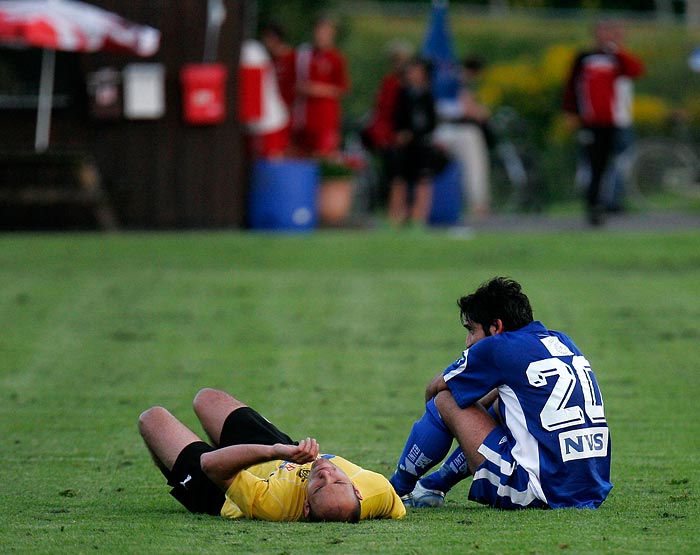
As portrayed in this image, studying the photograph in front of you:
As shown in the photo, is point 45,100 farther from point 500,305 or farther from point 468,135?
point 500,305

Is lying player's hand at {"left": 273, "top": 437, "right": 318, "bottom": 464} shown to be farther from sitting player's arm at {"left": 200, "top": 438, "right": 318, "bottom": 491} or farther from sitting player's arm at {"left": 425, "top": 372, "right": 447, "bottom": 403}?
sitting player's arm at {"left": 425, "top": 372, "right": 447, "bottom": 403}

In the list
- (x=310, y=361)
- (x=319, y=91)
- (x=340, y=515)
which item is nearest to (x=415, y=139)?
(x=319, y=91)

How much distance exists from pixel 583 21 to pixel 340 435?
25.7m

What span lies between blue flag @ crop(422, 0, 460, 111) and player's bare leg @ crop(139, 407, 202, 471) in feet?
49.7

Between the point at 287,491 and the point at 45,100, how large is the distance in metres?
14.3

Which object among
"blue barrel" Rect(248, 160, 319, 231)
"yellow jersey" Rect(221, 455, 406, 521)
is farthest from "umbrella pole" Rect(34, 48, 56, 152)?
"yellow jersey" Rect(221, 455, 406, 521)

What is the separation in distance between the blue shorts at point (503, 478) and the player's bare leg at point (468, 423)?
0.03 m

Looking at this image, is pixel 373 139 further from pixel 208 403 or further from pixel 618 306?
pixel 208 403

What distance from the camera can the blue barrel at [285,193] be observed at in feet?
63.2

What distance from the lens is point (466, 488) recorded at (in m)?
6.96

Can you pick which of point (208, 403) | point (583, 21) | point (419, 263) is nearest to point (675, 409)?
point (208, 403)

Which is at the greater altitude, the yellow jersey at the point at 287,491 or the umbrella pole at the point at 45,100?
the umbrella pole at the point at 45,100

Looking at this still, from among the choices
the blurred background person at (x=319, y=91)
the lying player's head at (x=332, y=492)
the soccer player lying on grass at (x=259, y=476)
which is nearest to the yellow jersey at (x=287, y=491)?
the soccer player lying on grass at (x=259, y=476)

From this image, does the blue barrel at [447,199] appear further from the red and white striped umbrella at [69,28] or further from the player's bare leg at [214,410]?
the player's bare leg at [214,410]
